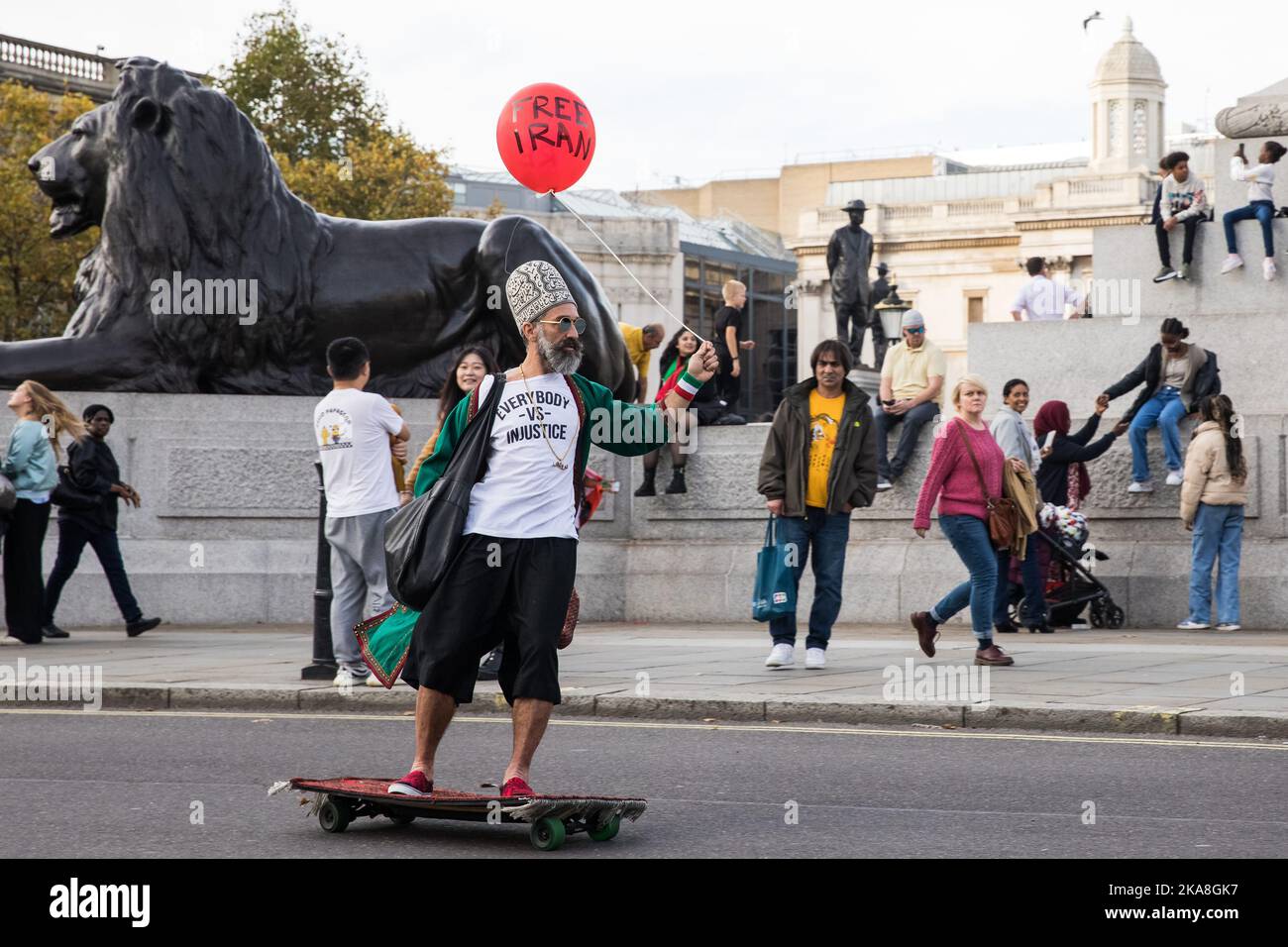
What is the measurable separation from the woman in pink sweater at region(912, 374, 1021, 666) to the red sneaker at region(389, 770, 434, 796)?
18.9ft

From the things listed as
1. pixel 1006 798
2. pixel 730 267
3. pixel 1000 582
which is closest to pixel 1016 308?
pixel 1000 582

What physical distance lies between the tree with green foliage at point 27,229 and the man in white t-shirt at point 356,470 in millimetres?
31150

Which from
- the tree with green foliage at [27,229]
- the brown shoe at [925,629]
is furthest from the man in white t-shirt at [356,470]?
the tree with green foliage at [27,229]

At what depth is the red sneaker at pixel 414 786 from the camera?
21.4 feet

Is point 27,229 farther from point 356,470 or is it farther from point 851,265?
point 356,470

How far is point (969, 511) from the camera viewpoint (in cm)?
1184

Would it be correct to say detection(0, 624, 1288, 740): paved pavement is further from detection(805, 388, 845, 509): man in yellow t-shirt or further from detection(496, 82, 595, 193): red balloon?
detection(496, 82, 595, 193): red balloon

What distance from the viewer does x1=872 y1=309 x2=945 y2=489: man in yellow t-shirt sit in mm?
16547

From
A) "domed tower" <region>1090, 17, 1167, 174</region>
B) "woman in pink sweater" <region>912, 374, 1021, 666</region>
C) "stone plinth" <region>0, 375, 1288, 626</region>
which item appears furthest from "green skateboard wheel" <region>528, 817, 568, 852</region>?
"domed tower" <region>1090, 17, 1167, 174</region>

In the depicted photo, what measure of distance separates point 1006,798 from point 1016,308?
41.7ft

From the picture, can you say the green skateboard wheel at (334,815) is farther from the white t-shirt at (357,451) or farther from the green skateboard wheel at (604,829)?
the white t-shirt at (357,451)
